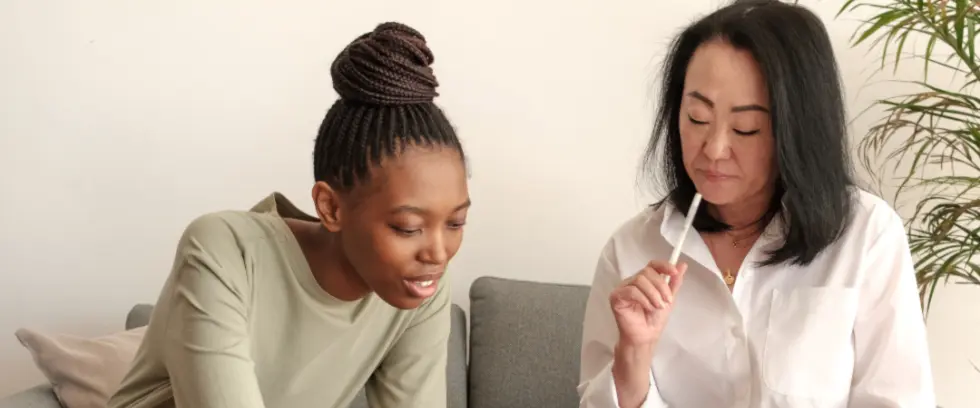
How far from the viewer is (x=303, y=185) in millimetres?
2154

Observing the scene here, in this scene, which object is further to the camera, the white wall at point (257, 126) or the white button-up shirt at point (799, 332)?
the white wall at point (257, 126)

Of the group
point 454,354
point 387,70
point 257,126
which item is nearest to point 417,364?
point 387,70

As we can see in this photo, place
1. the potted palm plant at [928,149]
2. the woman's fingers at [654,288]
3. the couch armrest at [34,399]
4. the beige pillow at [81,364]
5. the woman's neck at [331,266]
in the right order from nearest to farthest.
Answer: the woman's neck at [331,266] → the woman's fingers at [654,288] → the couch armrest at [34,399] → the beige pillow at [81,364] → the potted palm plant at [928,149]

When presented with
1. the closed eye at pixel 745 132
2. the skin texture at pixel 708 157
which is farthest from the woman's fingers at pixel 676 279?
the closed eye at pixel 745 132

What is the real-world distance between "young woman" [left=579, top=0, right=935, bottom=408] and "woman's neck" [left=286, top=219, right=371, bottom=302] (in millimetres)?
383

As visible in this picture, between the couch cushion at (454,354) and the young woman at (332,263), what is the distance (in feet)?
2.40

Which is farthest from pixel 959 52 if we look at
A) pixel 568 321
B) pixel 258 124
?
pixel 258 124

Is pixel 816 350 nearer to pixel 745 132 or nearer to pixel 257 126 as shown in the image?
pixel 745 132

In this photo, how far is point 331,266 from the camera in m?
1.18

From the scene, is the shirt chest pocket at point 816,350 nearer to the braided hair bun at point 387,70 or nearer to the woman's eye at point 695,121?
the woman's eye at point 695,121

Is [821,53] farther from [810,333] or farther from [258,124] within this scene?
[258,124]

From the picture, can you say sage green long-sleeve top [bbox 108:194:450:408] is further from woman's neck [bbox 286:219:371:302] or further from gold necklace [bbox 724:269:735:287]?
gold necklace [bbox 724:269:735:287]

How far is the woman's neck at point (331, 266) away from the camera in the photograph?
3.84ft

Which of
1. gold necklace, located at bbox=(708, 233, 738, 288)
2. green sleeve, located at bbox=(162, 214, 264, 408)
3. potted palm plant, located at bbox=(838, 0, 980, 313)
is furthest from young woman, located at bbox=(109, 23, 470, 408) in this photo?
potted palm plant, located at bbox=(838, 0, 980, 313)
